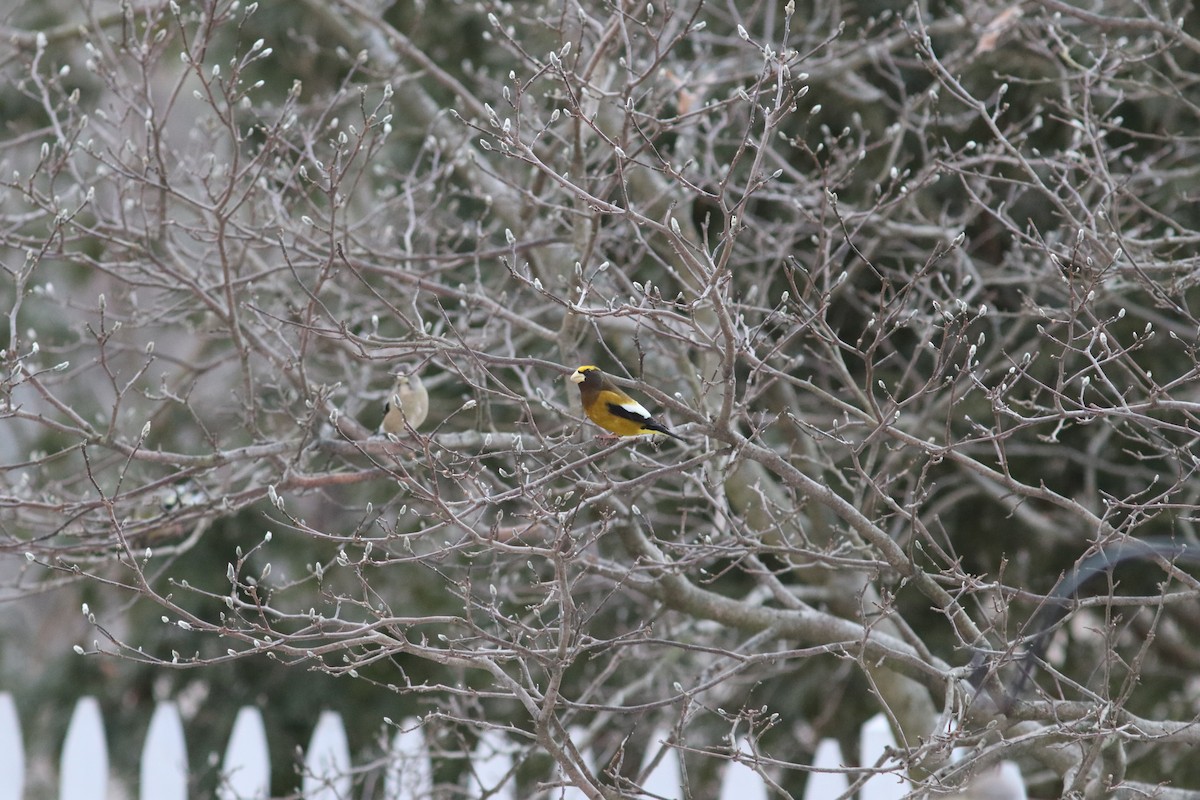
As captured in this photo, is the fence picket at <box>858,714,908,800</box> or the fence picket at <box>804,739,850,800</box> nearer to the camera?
the fence picket at <box>858,714,908,800</box>

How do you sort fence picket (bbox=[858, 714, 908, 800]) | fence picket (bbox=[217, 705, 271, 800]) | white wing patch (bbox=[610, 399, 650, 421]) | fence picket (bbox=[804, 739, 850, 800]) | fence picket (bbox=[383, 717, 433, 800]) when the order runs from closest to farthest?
1. white wing patch (bbox=[610, 399, 650, 421])
2. fence picket (bbox=[383, 717, 433, 800])
3. fence picket (bbox=[858, 714, 908, 800])
4. fence picket (bbox=[804, 739, 850, 800])
5. fence picket (bbox=[217, 705, 271, 800])

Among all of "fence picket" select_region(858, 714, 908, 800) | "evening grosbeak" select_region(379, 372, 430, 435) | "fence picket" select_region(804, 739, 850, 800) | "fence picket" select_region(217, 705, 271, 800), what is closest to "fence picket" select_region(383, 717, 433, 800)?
"fence picket" select_region(217, 705, 271, 800)

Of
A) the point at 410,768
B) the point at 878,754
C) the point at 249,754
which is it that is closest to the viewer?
the point at 410,768

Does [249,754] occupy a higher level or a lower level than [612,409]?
lower

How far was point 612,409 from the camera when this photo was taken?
469 centimetres

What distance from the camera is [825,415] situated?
7.94 metres

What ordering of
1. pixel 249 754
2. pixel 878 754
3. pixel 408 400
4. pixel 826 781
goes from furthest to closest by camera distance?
1. pixel 249 754
2. pixel 826 781
3. pixel 878 754
4. pixel 408 400

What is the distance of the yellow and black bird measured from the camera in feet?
15.0

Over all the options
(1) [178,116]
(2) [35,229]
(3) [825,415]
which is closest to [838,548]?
(3) [825,415]

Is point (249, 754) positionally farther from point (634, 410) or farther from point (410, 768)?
point (634, 410)

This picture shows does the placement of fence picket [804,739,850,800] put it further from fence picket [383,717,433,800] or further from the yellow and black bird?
the yellow and black bird

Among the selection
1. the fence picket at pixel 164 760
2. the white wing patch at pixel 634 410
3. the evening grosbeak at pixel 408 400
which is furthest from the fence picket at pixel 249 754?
the white wing patch at pixel 634 410

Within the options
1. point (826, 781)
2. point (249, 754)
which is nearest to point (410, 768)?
point (249, 754)

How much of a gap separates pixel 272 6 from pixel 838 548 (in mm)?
6508
